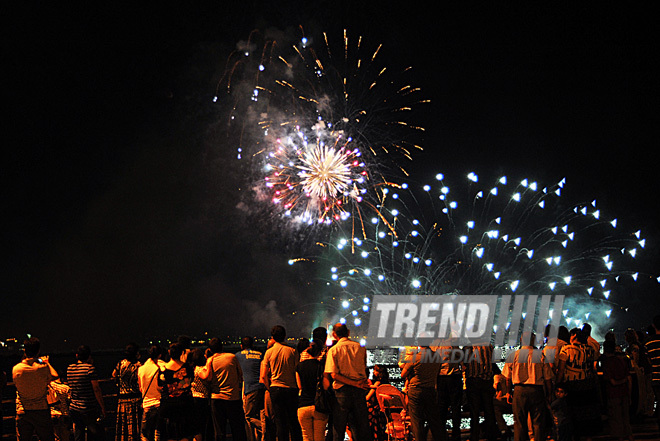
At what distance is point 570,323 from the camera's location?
48531 millimetres

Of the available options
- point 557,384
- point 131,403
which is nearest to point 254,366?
point 131,403

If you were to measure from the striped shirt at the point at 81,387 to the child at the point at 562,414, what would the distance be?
22.9 ft

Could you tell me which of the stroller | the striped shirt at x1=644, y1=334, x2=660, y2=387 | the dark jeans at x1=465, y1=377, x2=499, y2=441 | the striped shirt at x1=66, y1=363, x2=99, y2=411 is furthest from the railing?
the striped shirt at x1=644, y1=334, x2=660, y2=387

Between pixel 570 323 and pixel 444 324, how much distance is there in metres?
41.0

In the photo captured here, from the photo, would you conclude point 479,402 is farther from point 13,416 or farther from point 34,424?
point 13,416

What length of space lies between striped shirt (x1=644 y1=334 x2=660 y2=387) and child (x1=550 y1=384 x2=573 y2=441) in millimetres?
1487

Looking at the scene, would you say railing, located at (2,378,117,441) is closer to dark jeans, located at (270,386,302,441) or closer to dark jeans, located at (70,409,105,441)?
dark jeans, located at (70,409,105,441)

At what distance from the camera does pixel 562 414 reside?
9703mm

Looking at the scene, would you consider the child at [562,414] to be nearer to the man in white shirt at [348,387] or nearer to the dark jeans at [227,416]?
the man in white shirt at [348,387]

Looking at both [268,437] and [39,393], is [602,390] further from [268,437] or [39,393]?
[39,393]

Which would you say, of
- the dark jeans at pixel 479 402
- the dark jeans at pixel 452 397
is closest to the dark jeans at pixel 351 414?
the dark jeans at pixel 452 397

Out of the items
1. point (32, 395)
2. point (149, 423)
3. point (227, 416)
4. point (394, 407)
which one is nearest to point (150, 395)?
point (149, 423)

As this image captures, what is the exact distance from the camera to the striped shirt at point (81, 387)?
8.81 metres

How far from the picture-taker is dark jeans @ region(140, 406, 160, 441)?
886 centimetres
